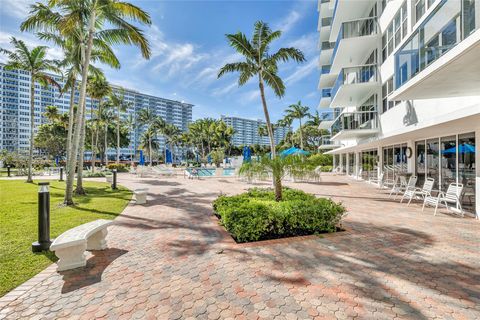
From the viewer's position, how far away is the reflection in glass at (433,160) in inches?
408

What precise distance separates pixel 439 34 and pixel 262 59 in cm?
1079

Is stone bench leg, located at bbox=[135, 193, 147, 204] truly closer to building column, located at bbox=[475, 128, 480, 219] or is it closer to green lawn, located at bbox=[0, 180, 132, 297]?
green lawn, located at bbox=[0, 180, 132, 297]

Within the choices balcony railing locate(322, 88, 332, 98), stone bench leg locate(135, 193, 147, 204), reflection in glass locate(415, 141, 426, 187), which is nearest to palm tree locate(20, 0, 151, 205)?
stone bench leg locate(135, 193, 147, 204)

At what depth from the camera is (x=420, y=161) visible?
39.0 ft

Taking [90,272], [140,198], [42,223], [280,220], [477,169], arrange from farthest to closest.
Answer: [140,198] < [477,169] < [280,220] < [42,223] < [90,272]

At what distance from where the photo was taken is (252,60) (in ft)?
52.6

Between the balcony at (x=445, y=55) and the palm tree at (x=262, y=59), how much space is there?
8.30 metres

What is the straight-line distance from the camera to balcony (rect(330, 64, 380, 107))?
16559 mm

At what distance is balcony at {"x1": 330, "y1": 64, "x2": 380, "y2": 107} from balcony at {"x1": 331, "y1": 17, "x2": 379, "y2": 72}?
5.43ft

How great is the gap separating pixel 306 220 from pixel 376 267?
1.93m

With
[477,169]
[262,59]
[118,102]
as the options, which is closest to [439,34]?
[477,169]

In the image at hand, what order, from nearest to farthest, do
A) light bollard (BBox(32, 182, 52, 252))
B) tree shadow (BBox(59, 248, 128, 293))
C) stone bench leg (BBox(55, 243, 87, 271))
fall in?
tree shadow (BBox(59, 248, 128, 293)), stone bench leg (BBox(55, 243, 87, 271)), light bollard (BBox(32, 182, 52, 252))

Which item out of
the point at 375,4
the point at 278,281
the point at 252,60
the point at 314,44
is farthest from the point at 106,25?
the point at 314,44

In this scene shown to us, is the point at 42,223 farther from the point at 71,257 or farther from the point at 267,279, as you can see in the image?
the point at 267,279
